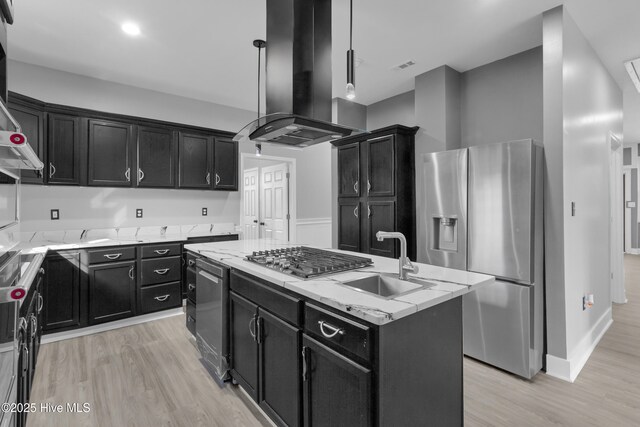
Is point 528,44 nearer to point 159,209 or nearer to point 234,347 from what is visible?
point 234,347

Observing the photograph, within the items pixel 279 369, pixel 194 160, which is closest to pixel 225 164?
pixel 194 160

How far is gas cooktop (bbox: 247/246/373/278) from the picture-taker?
1780 millimetres

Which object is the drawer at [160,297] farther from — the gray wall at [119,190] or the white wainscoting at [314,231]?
the white wainscoting at [314,231]

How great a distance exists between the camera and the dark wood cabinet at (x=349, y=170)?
13.0ft

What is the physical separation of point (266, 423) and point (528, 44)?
3.88m

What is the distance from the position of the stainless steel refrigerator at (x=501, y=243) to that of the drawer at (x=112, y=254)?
325 centimetres

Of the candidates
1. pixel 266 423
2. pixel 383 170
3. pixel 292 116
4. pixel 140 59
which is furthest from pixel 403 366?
pixel 140 59

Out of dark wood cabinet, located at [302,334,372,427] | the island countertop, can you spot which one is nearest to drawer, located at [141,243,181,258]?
the island countertop

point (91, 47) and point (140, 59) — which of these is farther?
point (140, 59)

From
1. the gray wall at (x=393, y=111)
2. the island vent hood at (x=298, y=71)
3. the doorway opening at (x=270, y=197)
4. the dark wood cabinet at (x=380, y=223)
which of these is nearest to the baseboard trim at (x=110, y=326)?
the doorway opening at (x=270, y=197)

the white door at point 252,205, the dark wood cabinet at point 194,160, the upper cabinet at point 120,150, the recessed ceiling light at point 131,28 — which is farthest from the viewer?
the white door at point 252,205

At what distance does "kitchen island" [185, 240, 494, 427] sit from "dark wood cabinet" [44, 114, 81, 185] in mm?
2750

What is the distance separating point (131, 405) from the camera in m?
2.15

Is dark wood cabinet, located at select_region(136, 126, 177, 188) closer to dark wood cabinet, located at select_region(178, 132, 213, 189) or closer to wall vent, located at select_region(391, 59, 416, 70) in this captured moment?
dark wood cabinet, located at select_region(178, 132, 213, 189)
